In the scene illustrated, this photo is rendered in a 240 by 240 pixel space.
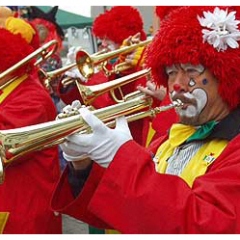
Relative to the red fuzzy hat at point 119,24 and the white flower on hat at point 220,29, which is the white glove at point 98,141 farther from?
the red fuzzy hat at point 119,24

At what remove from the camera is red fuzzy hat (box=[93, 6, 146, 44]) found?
609 centimetres

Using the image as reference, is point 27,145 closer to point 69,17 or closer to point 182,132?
point 182,132

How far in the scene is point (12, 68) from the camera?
12.4ft

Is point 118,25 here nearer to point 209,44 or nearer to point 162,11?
point 162,11

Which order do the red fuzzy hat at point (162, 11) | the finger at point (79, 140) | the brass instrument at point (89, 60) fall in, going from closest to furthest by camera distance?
the finger at point (79, 140)
the red fuzzy hat at point (162, 11)
the brass instrument at point (89, 60)

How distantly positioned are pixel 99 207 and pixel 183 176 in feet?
1.39

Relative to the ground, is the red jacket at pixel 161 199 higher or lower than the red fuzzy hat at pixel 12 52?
lower

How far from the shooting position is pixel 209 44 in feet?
7.45

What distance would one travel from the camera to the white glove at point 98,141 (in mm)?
1952

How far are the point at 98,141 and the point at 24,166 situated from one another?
172 cm

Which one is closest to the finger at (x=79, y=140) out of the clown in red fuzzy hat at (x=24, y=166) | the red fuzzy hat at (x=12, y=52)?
the clown in red fuzzy hat at (x=24, y=166)

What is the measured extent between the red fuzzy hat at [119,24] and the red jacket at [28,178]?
8.17 feet

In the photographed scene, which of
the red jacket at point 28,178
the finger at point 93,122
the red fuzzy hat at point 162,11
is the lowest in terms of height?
the red jacket at point 28,178

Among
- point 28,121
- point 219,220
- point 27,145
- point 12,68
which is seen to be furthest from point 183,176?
point 12,68
